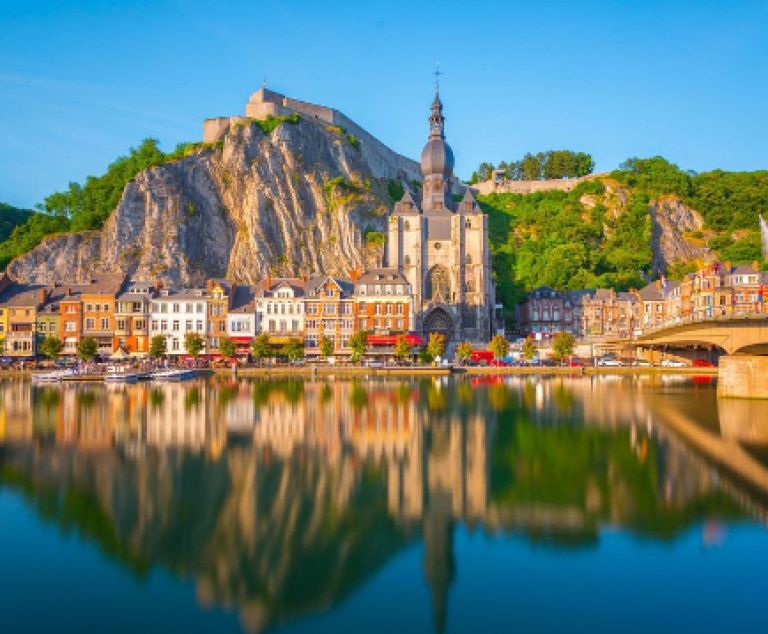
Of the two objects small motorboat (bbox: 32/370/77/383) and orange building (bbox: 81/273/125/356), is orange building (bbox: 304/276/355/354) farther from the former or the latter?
small motorboat (bbox: 32/370/77/383)

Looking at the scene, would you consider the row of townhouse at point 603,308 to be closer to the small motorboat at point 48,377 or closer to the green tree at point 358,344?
the green tree at point 358,344

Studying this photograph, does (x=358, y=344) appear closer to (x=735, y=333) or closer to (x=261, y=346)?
(x=261, y=346)

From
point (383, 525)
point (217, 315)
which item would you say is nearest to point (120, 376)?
point (217, 315)

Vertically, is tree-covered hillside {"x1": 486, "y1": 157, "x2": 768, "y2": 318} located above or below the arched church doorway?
above

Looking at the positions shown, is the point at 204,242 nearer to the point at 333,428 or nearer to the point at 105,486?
the point at 333,428

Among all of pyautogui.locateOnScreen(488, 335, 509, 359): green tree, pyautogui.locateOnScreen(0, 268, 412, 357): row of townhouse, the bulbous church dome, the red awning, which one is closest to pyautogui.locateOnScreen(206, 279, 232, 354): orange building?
pyautogui.locateOnScreen(0, 268, 412, 357): row of townhouse

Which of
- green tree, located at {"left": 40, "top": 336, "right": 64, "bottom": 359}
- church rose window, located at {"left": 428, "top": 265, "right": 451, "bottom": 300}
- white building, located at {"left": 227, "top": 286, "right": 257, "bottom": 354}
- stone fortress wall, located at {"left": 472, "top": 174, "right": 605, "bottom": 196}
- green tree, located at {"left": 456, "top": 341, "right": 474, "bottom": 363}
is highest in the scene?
stone fortress wall, located at {"left": 472, "top": 174, "right": 605, "bottom": 196}
